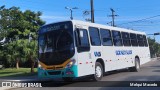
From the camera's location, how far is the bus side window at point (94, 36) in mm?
18231

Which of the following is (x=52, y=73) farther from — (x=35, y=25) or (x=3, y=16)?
(x=3, y=16)

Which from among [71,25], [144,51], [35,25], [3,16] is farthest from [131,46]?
[3,16]

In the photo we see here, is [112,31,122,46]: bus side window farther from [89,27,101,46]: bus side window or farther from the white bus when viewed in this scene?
[89,27,101,46]: bus side window

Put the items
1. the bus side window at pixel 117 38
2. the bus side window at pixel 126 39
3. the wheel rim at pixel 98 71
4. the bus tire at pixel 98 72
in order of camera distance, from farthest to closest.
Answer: the bus side window at pixel 126 39 < the bus side window at pixel 117 38 < the wheel rim at pixel 98 71 < the bus tire at pixel 98 72

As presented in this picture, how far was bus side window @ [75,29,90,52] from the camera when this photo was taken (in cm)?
1659

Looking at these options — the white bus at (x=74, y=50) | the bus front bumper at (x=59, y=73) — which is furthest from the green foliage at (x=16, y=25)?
the bus front bumper at (x=59, y=73)

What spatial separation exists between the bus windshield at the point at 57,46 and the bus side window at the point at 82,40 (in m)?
0.35

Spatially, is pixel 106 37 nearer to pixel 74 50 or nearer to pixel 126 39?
pixel 126 39

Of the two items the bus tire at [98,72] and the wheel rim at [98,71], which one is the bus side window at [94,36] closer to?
the bus tire at [98,72]

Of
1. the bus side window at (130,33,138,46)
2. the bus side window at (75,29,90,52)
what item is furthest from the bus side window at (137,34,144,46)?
the bus side window at (75,29,90,52)

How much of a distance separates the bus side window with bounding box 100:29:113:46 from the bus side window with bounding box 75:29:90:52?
2258 mm

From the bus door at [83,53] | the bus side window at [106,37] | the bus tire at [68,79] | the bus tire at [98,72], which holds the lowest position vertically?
the bus tire at [68,79]

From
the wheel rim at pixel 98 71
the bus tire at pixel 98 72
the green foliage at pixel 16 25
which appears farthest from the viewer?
the green foliage at pixel 16 25

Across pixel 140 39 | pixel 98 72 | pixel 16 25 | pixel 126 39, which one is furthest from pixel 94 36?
pixel 16 25
